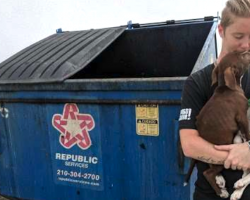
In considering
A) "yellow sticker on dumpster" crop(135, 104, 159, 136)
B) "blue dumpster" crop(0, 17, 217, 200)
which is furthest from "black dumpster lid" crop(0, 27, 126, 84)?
"yellow sticker on dumpster" crop(135, 104, 159, 136)

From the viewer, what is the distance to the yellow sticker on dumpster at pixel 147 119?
1912 mm

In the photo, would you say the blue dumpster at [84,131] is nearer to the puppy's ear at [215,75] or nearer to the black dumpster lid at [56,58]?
the black dumpster lid at [56,58]

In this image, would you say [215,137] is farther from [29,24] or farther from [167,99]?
[29,24]

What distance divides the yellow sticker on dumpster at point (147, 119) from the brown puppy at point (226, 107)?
2.04 ft

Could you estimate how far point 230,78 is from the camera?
121 centimetres

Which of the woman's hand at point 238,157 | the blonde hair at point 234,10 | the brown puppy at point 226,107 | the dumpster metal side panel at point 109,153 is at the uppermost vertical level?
the blonde hair at point 234,10

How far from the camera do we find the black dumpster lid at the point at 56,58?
2.35 meters

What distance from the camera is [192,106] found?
134 centimetres

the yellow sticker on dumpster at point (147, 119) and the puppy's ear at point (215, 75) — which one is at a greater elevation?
the puppy's ear at point (215, 75)

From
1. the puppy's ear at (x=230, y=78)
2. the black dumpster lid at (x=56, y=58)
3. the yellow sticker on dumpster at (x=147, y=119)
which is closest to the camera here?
the puppy's ear at (x=230, y=78)

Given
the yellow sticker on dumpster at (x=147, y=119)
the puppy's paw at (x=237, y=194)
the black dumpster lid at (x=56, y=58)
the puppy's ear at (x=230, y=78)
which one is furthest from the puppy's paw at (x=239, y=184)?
the black dumpster lid at (x=56, y=58)

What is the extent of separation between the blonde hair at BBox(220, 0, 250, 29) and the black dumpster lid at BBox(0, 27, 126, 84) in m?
1.19

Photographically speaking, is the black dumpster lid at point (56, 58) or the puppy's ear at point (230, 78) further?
the black dumpster lid at point (56, 58)

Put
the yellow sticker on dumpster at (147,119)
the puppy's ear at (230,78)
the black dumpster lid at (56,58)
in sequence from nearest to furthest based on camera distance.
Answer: the puppy's ear at (230,78)
the yellow sticker on dumpster at (147,119)
the black dumpster lid at (56,58)
